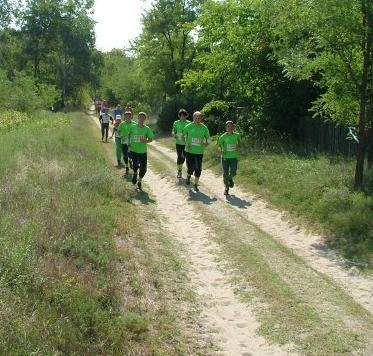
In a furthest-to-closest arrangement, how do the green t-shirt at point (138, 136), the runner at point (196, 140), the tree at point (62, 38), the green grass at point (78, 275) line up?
1. the tree at point (62, 38)
2. the runner at point (196, 140)
3. the green t-shirt at point (138, 136)
4. the green grass at point (78, 275)

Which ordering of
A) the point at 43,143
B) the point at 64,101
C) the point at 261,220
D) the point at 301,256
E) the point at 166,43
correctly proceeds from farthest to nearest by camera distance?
the point at 64,101 → the point at 166,43 → the point at 43,143 → the point at 261,220 → the point at 301,256

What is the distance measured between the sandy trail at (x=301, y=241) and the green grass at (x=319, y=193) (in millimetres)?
272

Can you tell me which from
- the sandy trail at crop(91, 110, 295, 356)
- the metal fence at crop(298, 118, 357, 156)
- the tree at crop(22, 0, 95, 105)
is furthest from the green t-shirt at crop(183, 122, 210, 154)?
the tree at crop(22, 0, 95, 105)

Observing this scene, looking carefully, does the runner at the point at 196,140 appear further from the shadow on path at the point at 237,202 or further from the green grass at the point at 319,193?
the green grass at the point at 319,193

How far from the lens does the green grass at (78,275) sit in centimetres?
444

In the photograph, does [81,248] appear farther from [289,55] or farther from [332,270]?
[289,55]

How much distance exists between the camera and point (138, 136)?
42.5 feet

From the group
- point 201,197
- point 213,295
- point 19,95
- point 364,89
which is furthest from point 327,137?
point 19,95

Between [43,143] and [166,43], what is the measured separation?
23.8 metres

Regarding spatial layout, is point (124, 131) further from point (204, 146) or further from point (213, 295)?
point (213, 295)

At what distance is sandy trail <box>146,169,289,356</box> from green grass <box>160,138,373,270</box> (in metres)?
2.34

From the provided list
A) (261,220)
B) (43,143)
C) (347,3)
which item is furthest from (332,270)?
(43,143)

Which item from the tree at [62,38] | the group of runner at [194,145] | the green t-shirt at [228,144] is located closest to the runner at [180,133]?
the group of runner at [194,145]

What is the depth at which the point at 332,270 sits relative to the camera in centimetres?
797
